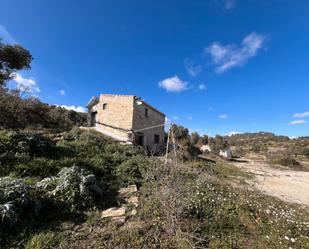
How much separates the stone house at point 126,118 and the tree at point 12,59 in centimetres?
959

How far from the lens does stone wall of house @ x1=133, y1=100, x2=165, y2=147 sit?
2123cm

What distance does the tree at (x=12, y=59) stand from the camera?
10557 mm

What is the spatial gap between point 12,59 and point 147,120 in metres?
14.1

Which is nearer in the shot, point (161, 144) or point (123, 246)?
point (123, 246)

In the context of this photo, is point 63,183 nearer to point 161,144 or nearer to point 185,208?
point 185,208

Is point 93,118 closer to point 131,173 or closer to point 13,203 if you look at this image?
point 131,173

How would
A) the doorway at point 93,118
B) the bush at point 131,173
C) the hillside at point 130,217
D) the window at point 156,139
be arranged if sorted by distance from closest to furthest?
the hillside at point 130,217 → the bush at point 131,173 → the window at point 156,139 → the doorway at point 93,118

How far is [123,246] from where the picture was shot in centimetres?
388

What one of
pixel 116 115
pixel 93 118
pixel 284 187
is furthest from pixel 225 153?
pixel 284 187

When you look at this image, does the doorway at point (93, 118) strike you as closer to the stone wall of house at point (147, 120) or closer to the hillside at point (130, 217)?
the stone wall of house at point (147, 120)

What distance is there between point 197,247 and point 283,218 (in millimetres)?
3361

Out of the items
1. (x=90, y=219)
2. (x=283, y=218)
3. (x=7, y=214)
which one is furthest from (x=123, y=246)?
(x=283, y=218)

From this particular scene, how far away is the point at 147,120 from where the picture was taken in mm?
22953

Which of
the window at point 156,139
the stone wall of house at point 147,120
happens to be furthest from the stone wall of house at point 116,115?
the window at point 156,139
